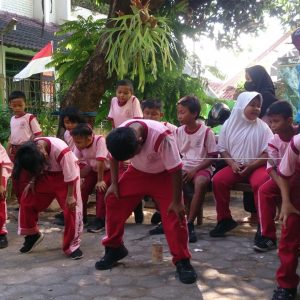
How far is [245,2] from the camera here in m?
7.81

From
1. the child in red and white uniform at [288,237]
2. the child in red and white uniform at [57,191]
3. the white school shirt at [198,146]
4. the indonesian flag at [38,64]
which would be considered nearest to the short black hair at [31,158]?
the child in red and white uniform at [57,191]

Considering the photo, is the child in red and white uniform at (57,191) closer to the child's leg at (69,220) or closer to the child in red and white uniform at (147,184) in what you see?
the child's leg at (69,220)

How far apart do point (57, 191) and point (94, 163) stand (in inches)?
43.8

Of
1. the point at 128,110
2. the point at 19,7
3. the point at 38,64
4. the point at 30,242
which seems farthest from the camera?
the point at 19,7

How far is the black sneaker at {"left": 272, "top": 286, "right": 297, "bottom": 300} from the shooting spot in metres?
3.13

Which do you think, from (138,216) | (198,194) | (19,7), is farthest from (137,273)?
(19,7)

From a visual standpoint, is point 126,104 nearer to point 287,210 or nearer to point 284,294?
point 287,210

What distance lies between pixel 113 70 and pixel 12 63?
833cm

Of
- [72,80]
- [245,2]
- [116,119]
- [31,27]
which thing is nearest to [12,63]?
[31,27]

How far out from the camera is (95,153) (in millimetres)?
5305

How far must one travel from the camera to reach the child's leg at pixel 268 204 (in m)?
4.21

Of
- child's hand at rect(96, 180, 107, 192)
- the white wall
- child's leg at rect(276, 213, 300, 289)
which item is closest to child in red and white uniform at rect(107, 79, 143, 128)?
child's hand at rect(96, 180, 107, 192)

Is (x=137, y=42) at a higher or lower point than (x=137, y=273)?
higher

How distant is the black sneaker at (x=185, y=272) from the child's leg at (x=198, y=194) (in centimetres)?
108
